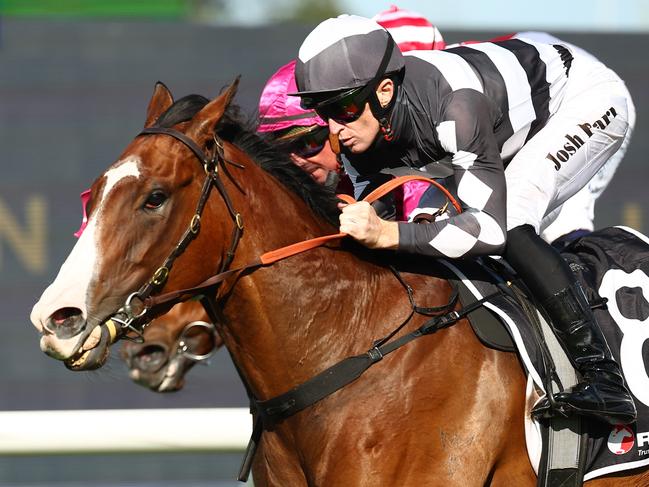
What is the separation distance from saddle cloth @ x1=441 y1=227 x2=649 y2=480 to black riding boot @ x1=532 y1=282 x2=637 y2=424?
75 millimetres

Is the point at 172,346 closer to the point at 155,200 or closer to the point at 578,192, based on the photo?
the point at 578,192

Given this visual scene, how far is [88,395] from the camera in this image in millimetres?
6215

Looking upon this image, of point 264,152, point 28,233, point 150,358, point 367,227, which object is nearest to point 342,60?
point 264,152

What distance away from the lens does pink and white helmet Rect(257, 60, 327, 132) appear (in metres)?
3.66

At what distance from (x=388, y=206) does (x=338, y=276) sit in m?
0.53

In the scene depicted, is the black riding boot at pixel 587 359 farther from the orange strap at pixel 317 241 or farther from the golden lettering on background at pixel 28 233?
the golden lettering on background at pixel 28 233

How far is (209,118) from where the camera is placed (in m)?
2.64

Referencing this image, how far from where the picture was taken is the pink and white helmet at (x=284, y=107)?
3.66 metres

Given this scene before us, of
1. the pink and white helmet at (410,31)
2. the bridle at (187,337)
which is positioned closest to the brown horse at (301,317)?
the bridle at (187,337)

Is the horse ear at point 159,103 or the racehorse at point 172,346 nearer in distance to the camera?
the horse ear at point 159,103

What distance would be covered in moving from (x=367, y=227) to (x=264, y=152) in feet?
1.15

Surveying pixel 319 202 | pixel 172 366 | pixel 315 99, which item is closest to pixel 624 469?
pixel 319 202

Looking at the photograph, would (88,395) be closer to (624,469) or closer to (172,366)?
(172,366)

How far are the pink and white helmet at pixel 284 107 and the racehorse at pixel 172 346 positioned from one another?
1104 millimetres
